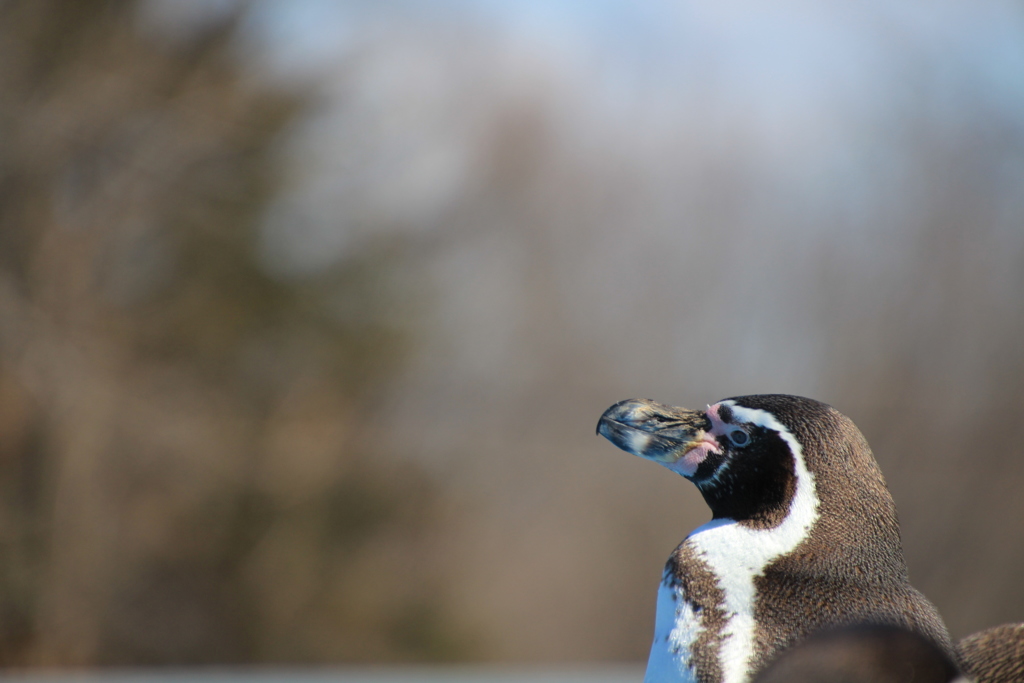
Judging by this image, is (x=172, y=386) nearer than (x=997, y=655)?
No

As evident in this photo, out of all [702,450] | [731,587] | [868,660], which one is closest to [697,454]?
[702,450]

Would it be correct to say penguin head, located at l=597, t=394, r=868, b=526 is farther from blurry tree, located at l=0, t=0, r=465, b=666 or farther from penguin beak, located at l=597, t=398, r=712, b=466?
blurry tree, located at l=0, t=0, r=465, b=666

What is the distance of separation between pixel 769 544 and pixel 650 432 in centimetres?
14

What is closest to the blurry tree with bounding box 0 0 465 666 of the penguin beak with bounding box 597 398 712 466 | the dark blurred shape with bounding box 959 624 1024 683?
the penguin beak with bounding box 597 398 712 466

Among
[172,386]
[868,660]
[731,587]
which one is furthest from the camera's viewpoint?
[172,386]

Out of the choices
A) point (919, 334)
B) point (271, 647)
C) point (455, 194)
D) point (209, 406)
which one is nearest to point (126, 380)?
point (209, 406)

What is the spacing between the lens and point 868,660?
0.62 metres

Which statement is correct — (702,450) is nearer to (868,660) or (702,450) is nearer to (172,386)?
(868,660)

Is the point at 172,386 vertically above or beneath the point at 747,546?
beneath

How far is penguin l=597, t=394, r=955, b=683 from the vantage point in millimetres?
697

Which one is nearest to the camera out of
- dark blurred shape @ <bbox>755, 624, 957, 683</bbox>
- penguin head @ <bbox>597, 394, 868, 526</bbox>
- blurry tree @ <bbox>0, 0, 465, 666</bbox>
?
dark blurred shape @ <bbox>755, 624, 957, 683</bbox>

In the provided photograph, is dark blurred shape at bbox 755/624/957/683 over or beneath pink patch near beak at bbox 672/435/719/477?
beneath

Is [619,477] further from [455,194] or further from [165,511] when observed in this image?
[165,511]

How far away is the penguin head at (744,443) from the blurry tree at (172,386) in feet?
18.6
